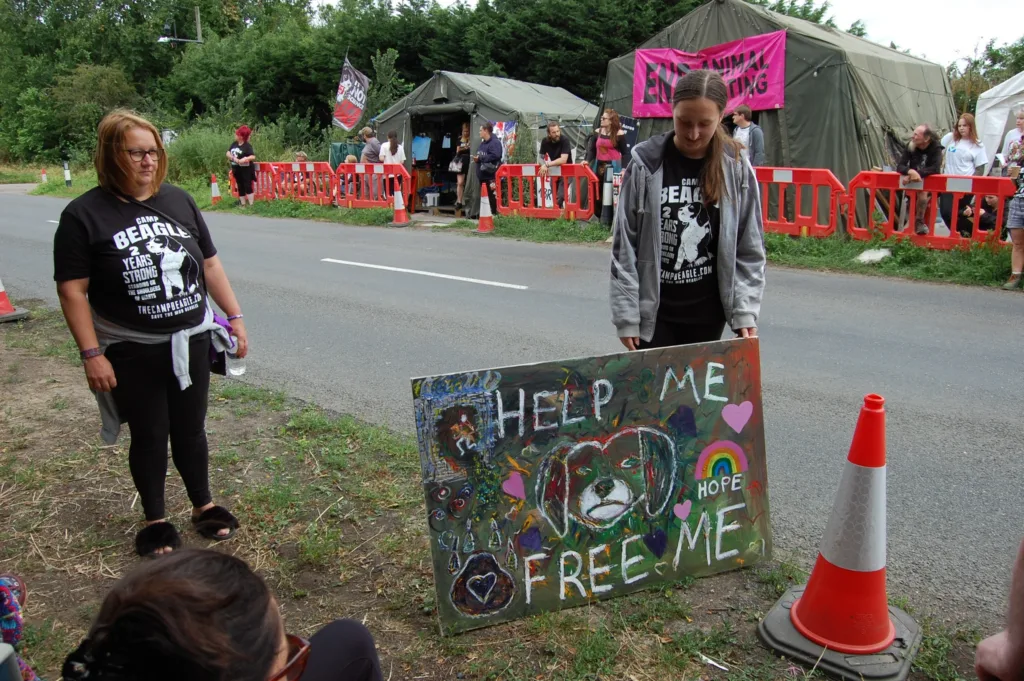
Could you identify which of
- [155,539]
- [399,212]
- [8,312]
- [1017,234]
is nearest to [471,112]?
[399,212]

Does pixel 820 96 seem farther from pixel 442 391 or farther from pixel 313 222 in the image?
pixel 442 391

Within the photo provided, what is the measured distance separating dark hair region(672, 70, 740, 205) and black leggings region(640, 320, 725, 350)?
531 millimetres

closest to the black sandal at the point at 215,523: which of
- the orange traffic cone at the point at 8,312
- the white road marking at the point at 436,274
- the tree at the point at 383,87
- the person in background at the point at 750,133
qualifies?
the orange traffic cone at the point at 8,312

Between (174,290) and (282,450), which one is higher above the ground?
(174,290)

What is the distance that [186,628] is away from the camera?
49.4 inches

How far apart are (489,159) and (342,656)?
13.8m

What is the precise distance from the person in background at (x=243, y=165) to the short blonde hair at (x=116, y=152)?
669 inches

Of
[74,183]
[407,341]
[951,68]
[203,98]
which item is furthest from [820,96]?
[203,98]

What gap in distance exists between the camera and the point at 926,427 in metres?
4.76

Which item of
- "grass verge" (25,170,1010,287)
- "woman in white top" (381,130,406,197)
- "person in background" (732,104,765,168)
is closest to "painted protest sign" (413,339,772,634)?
"grass verge" (25,170,1010,287)

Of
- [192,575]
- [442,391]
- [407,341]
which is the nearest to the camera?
[192,575]

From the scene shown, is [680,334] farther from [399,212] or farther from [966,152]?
[399,212]

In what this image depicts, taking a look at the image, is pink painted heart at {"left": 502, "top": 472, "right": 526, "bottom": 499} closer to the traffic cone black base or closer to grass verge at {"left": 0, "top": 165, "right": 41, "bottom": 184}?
the traffic cone black base

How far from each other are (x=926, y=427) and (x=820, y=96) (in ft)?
29.3
